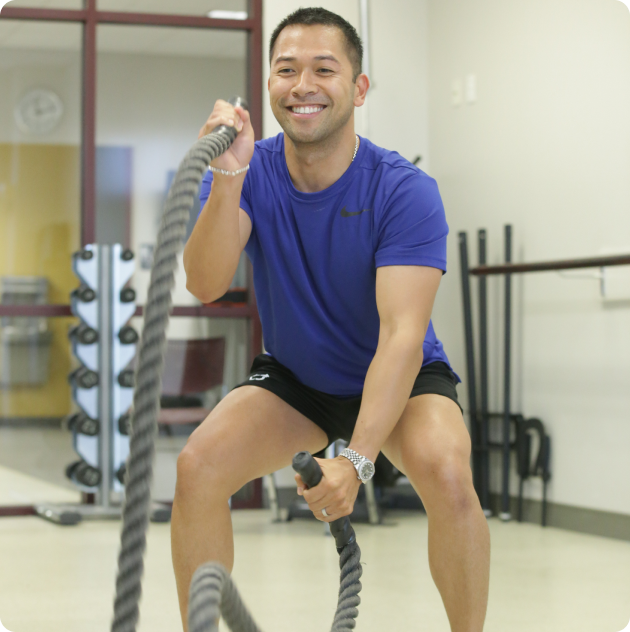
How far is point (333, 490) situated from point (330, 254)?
25.3 inches

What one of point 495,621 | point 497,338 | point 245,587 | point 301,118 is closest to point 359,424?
point 301,118

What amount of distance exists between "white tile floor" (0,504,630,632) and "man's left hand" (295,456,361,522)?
40.1 inches

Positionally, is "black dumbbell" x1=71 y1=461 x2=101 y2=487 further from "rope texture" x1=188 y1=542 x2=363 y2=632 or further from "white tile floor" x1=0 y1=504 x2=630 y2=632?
"rope texture" x1=188 y1=542 x2=363 y2=632

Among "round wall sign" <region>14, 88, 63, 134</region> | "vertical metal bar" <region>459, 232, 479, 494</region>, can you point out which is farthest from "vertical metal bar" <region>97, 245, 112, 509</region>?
"vertical metal bar" <region>459, 232, 479, 494</region>

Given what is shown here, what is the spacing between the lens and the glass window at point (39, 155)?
4246 mm

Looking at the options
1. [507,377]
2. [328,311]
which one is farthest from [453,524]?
[507,377]

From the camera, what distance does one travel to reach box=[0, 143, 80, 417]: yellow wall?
424 centimetres

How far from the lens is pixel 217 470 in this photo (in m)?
1.60

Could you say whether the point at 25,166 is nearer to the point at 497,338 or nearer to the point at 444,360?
the point at 497,338

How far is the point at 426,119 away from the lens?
15.1ft

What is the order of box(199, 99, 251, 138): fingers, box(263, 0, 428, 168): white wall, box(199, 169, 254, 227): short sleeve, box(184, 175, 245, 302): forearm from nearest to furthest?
box(199, 99, 251, 138): fingers, box(184, 175, 245, 302): forearm, box(199, 169, 254, 227): short sleeve, box(263, 0, 428, 168): white wall

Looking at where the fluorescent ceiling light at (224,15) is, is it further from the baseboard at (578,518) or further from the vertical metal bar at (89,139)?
the baseboard at (578,518)

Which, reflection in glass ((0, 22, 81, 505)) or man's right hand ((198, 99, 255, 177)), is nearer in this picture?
man's right hand ((198, 99, 255, 177))

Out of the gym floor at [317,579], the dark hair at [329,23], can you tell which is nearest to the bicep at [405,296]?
the dark hair at [329,23]
